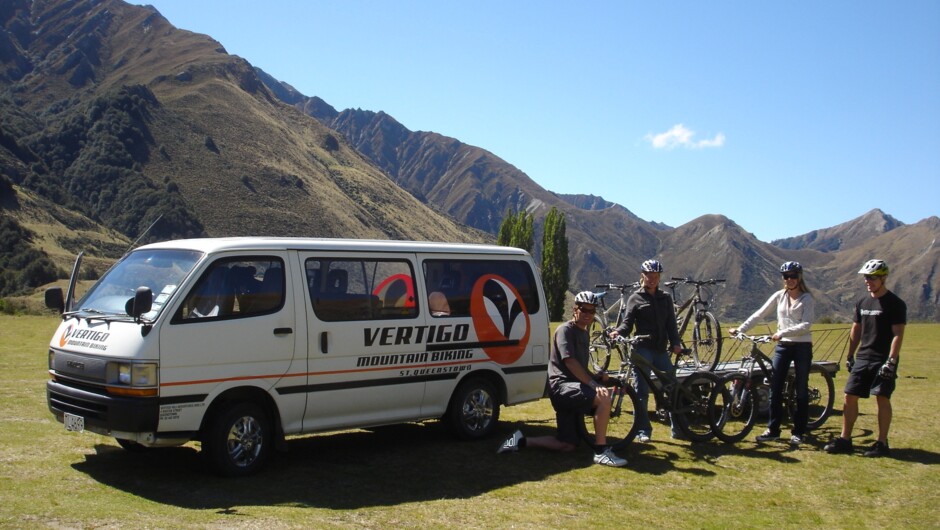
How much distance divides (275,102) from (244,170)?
77027 mm

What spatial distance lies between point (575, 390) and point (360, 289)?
2.68 meters

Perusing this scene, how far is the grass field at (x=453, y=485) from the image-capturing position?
6617 millimetres

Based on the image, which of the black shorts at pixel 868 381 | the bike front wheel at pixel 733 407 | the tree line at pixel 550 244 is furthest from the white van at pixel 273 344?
the tree line at pixel 550 244

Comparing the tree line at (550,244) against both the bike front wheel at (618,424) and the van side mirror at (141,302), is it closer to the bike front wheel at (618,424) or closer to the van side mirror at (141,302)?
the bike front wheel at (618,424)

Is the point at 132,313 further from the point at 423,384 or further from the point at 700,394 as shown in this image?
the point at 700,394

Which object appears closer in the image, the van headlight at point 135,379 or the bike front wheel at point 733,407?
the van headlight at point 135,379

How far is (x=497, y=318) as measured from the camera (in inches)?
402

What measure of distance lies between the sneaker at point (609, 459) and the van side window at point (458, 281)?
238 cm

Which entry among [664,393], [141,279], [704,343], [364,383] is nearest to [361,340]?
[364,383]

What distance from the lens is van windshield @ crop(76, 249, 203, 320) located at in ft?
25.2

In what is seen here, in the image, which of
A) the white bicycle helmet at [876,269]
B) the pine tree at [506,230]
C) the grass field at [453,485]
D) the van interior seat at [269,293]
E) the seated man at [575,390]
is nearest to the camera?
the grass field at [453,485]

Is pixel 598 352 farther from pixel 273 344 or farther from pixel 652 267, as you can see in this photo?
pixel 273 344

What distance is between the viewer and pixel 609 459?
28.8 feet

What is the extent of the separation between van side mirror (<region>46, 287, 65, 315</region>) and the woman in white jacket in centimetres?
793
